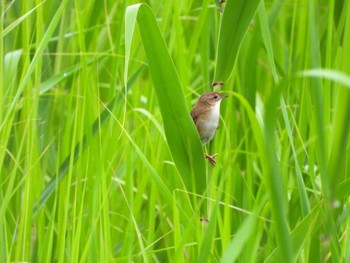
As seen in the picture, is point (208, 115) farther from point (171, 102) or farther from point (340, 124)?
point (340, 124)

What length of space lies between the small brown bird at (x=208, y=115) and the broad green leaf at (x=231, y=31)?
37 cm

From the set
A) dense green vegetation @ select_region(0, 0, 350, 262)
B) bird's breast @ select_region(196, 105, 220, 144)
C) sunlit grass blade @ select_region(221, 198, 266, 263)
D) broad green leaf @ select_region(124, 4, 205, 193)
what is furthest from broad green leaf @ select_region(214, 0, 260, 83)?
sunlit grass blade @ select_region(221, 198, 266, 263)

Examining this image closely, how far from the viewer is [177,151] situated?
6.30 ft

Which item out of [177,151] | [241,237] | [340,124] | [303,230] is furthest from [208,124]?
[340,124]

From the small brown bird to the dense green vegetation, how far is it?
103mm

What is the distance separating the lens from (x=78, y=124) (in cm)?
229

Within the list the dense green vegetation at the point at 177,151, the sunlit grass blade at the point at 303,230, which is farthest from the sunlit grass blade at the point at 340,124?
the sunlit grass blade at the point at 303,230

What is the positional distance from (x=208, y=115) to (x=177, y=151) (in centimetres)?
44

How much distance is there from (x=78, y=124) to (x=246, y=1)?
709 millimetres

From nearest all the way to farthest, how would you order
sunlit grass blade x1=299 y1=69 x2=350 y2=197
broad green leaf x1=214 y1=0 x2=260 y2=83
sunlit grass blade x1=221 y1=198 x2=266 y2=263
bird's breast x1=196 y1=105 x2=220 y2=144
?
sunlit grass blade x1=299 y1=69 x2=350 y2=197, sunlit grass blade x1=221 y1=198 x2=266 y2=263, broad green leaf x1=214 y1=0 x2=260 y2=83, bird's breast x1=196 y1=105 x2=220 y2=144

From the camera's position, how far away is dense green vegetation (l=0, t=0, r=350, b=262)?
160 cm

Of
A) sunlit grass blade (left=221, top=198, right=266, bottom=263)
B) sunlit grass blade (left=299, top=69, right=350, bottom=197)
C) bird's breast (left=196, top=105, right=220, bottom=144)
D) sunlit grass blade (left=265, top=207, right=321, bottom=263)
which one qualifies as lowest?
sunlit grass blade (left=265, top=207, right=321, bottom=263)

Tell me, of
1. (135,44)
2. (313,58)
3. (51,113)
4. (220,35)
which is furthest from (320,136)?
(51,113)

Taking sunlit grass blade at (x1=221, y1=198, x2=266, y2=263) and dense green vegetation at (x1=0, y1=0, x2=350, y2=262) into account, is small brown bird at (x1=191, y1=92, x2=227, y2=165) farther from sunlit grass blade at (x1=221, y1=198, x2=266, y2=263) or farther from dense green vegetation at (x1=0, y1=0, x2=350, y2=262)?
sunlit grass blade at (x1=221, y1=198, x2=266, y2=263)
